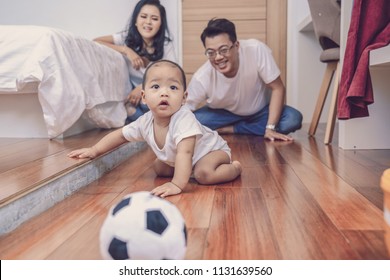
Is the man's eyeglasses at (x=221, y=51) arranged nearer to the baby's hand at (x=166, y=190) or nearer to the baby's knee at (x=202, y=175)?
the baby's knee at (x=202, y=175)

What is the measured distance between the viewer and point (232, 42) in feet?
6.47

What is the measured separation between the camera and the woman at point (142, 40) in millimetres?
2652

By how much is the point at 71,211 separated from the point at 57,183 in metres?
0.12

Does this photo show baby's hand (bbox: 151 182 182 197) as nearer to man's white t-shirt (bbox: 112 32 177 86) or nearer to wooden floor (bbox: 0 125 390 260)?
wooden floor (bbox: 0 125 390 260)

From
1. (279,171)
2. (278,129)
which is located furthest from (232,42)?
(279,171)

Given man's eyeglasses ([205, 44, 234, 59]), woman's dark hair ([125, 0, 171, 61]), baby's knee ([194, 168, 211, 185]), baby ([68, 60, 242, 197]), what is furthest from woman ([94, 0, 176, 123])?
baby's knee ([194, 168, 211, 185])

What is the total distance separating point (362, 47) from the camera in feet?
4.84

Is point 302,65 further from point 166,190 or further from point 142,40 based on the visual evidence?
point 166,190

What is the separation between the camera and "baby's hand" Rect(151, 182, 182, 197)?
3.32 feet

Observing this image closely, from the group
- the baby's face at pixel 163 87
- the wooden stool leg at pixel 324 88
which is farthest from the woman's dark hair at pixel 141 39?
the baby's face at pixel 163 87

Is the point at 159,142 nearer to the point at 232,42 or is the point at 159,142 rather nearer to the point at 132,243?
the point at 132,243

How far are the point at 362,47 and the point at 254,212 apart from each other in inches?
33.9

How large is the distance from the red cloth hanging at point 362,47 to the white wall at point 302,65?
147 centimetres

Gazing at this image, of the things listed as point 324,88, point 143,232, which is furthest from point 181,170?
point 324,88
